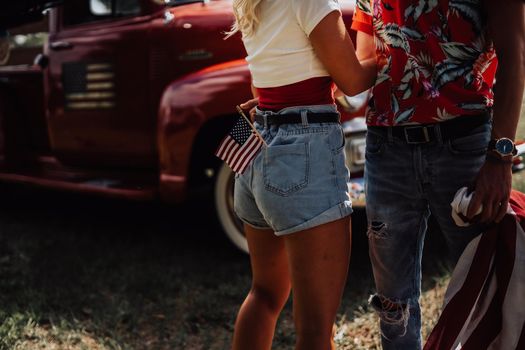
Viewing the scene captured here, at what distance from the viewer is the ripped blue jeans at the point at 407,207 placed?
1.87m

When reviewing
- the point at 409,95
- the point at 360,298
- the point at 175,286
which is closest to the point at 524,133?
the point at 360,298

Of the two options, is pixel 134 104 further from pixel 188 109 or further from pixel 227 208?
pixel 227 208

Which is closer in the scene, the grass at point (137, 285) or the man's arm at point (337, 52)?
the man's arm at point (337, 52)

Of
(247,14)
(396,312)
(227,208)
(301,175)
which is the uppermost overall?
(247,14)

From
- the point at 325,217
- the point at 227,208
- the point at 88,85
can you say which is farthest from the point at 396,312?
the point at 88,85

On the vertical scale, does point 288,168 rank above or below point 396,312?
above

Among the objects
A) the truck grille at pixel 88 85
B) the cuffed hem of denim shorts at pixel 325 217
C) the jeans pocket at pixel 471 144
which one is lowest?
the truck grille at pixel 88 85

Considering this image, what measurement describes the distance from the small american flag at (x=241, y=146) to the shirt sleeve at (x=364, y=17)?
1.56ft

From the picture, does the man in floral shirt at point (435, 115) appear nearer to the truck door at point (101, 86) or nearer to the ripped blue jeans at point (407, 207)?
the ripped blue jeans at point (407, 207)

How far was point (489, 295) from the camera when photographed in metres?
1.73

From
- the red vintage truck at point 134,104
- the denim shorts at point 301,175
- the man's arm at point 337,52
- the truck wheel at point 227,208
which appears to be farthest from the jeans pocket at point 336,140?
the truck wheel at point 227,208

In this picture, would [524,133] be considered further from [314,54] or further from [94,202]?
[314,54]

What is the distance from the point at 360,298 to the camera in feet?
11.5

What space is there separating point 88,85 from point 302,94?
119 inches
